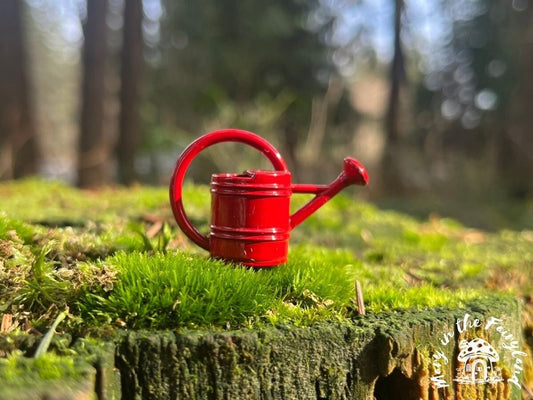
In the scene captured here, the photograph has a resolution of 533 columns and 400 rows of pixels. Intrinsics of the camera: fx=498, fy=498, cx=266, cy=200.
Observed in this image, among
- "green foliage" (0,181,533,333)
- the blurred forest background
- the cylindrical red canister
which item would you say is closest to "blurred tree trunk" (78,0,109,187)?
the blurred forest background

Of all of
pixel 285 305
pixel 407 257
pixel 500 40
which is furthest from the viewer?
pixel 500 40

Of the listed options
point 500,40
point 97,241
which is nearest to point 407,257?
point 97,241

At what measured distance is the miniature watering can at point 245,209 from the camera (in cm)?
186

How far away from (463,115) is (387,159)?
3781mm

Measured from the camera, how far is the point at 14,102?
6965 millimetres

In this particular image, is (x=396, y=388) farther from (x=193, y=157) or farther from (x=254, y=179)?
(x=193, y=157)

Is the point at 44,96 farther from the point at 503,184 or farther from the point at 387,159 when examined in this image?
the point at 503,184

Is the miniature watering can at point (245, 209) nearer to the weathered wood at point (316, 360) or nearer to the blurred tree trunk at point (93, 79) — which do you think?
the weathered wood at point (316, 360)

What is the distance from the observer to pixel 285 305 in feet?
5.57

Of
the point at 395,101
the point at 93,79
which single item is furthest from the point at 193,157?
the point at 395,101

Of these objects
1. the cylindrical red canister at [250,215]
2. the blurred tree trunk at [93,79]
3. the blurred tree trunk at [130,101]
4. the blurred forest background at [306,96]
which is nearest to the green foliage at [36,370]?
the cylindrical red canister at [250,215]

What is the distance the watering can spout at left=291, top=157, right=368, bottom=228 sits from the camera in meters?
2.00

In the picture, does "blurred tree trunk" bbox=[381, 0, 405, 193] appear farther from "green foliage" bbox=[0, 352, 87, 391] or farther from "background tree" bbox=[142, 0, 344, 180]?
"green foliage" bbox=[0, 352, 87, 391]

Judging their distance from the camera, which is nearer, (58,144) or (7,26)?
(7,26)
